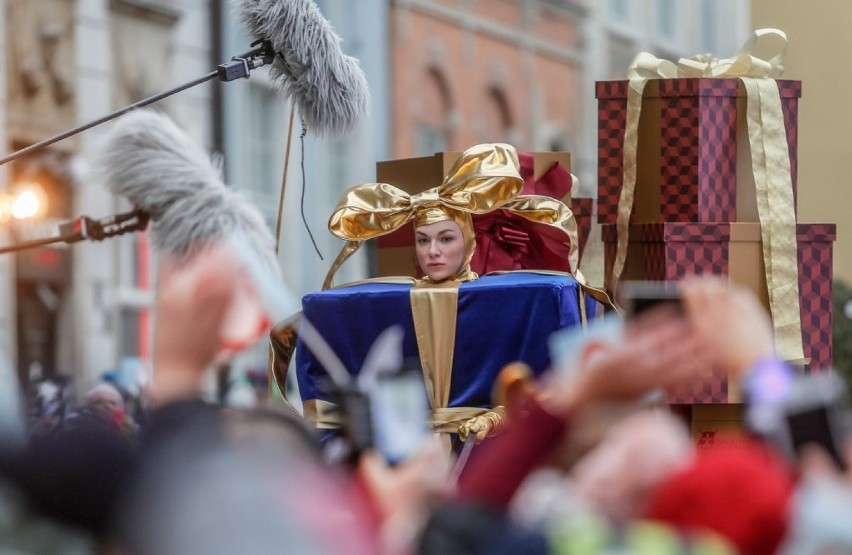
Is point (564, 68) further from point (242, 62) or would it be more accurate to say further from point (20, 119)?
point (242, 62)

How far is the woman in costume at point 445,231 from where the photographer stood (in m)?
3.78

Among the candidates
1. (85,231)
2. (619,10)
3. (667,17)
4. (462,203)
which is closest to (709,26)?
(667,17)

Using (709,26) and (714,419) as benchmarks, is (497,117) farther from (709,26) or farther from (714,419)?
(714,419)

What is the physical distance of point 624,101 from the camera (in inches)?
176

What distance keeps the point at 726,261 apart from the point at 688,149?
Answer: 1.00 feet

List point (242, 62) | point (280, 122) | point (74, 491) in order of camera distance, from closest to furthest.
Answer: point (74, 491)
point (242, 62)
point (280, 122)

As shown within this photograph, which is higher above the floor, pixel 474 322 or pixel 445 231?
pixel 445 231

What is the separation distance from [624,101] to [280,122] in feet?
22.5

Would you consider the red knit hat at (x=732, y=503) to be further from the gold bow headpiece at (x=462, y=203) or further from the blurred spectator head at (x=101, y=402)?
the gold bow headpiece at (x=462, y=203)

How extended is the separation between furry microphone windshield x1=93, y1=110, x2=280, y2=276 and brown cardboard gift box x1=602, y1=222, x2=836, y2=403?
1675mm

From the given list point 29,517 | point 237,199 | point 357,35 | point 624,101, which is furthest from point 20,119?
point 29,517

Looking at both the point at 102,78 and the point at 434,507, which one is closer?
the point at 434,507

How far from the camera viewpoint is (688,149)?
4.32 m

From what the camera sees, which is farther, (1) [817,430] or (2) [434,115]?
(2) [434,115]
